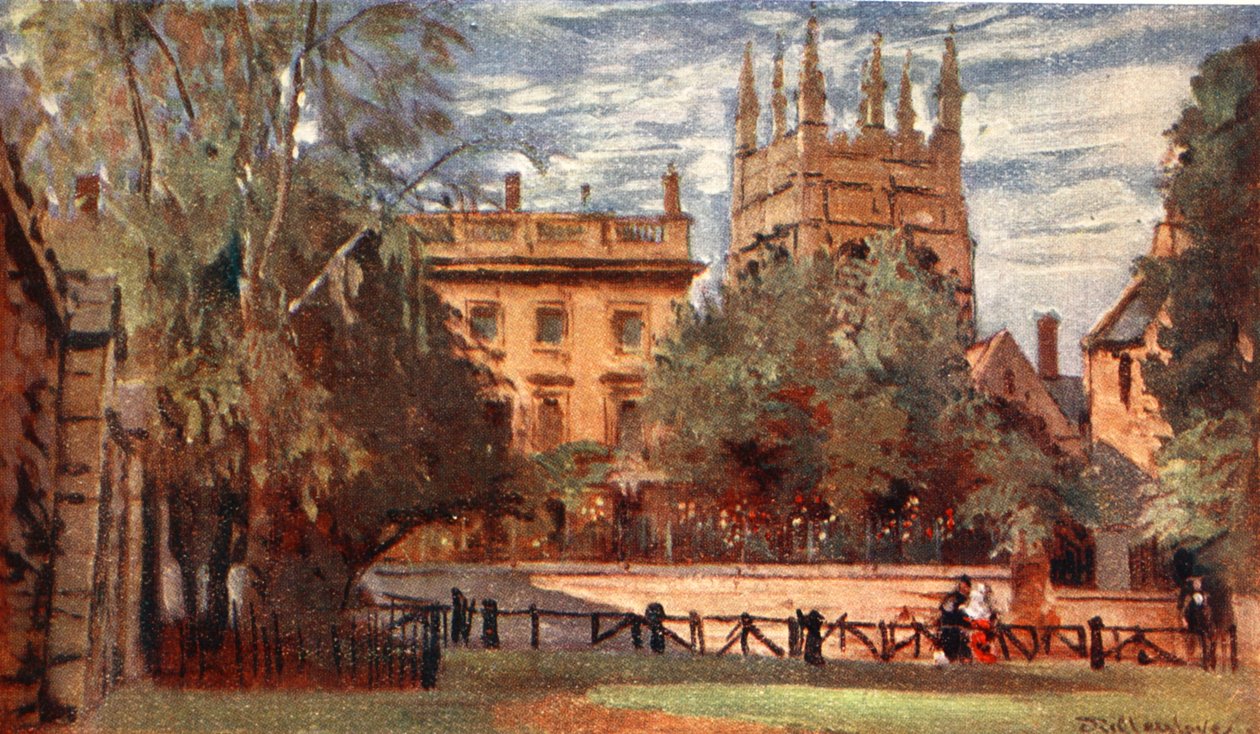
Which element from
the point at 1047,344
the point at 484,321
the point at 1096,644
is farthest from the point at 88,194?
the point at 1096,644

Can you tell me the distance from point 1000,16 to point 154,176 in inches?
181

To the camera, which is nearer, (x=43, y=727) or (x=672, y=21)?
(x=43, y=727)

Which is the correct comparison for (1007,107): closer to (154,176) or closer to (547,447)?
(547,447)

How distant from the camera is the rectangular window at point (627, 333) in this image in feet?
26.2

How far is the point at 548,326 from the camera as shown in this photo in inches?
316

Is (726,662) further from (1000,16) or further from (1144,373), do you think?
(1000,16)

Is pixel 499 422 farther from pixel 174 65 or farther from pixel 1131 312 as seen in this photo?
pixel 1131 312

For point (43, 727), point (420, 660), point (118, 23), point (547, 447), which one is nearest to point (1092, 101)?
point (547, 447)

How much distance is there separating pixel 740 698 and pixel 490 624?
1.37 meters

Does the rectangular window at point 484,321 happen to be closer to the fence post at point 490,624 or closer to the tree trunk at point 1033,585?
the fence post at point 490,624

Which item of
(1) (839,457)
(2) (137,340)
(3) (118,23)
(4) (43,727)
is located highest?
(3) (118,23)

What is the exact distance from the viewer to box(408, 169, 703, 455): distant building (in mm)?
7957

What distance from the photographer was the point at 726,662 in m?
7.98

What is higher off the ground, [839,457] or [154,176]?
[154,176]
